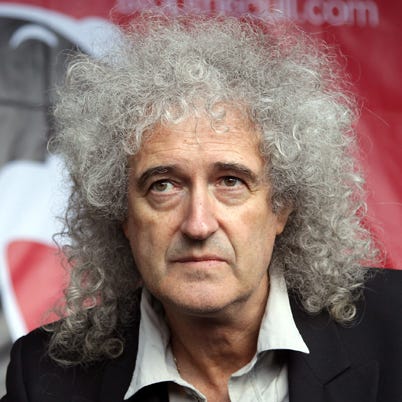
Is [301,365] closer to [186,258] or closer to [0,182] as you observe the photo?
[186,258]

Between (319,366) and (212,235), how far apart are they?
1.65 feet

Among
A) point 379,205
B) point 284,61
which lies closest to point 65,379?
point 284,61

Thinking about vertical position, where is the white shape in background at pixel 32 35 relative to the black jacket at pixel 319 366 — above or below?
above

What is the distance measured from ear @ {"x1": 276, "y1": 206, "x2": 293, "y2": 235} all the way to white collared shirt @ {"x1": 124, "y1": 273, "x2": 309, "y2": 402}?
0.15 m

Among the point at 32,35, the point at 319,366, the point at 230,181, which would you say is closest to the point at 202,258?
the point at 230,181

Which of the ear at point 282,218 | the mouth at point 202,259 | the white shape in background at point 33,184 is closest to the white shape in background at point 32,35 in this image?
the white shape in background at point 33,184

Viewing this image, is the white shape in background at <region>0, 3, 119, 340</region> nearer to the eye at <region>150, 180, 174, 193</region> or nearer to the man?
the man

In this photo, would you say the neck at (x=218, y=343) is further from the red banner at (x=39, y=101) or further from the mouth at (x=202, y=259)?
the red banner at (x=39, y=101)

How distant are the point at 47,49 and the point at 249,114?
1.23 metres

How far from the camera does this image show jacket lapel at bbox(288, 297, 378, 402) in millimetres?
2789

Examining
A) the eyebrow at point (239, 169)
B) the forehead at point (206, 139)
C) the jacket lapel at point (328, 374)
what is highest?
the forehead at point (206, 139)

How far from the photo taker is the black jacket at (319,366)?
2.81 meters

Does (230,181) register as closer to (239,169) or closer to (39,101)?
(239,169)

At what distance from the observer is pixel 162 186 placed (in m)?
2.85
